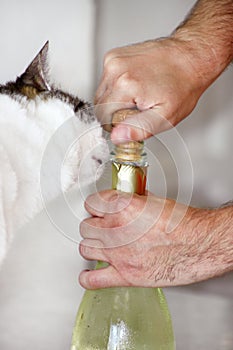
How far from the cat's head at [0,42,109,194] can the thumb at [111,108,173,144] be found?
0.08 meters

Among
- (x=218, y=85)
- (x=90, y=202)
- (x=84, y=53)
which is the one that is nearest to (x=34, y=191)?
(x=90, y=202)

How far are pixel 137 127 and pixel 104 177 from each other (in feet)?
0.48

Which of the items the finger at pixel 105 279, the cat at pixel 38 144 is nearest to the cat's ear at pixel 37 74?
the cat at pixel 38 144

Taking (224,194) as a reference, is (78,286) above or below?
below

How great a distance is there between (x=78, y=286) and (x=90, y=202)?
0.16 m

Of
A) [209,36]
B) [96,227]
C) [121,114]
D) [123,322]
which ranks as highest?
[209,36]

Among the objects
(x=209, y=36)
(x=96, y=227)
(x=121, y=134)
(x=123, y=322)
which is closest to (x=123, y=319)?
(x=123, y=322)

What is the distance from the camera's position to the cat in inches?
40.5

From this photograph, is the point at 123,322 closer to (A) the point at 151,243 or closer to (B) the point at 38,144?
(A) the point at 151,243

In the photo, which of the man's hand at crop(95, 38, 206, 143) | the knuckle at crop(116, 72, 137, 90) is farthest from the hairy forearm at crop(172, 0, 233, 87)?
the knuckle at crop(116, 72, 137, 90)

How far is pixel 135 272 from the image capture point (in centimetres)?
97

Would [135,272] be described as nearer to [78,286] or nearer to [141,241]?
[141,241]

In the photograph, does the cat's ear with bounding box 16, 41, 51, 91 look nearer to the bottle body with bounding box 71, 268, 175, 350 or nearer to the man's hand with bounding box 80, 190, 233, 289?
the man's hand with bounding box 80, 190, 233, 289

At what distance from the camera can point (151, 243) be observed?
973 mm
